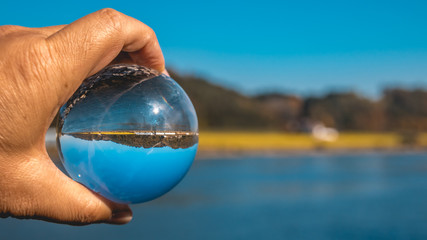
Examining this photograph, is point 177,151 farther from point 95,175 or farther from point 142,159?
point 95,175

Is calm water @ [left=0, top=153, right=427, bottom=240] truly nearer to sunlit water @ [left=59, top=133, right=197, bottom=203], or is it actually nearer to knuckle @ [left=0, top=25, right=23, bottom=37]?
sunlit water @ [left=59, top=133, right=197, bottom=203]

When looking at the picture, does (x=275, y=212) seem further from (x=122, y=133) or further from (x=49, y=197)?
(x=49, y=197)

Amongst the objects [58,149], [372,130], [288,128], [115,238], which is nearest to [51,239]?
[115,238]

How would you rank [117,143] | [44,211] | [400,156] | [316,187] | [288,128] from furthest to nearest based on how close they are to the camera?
[288,128] < [400,156] < [316,187] < [117,143] < [44,211]

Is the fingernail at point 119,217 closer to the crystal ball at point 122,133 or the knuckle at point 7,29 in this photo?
the crystal ball at point 122,133

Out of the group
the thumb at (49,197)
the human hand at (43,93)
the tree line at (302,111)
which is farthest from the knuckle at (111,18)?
the tree line at (302,111)

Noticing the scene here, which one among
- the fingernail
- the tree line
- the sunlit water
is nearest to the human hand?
the sunlit water
